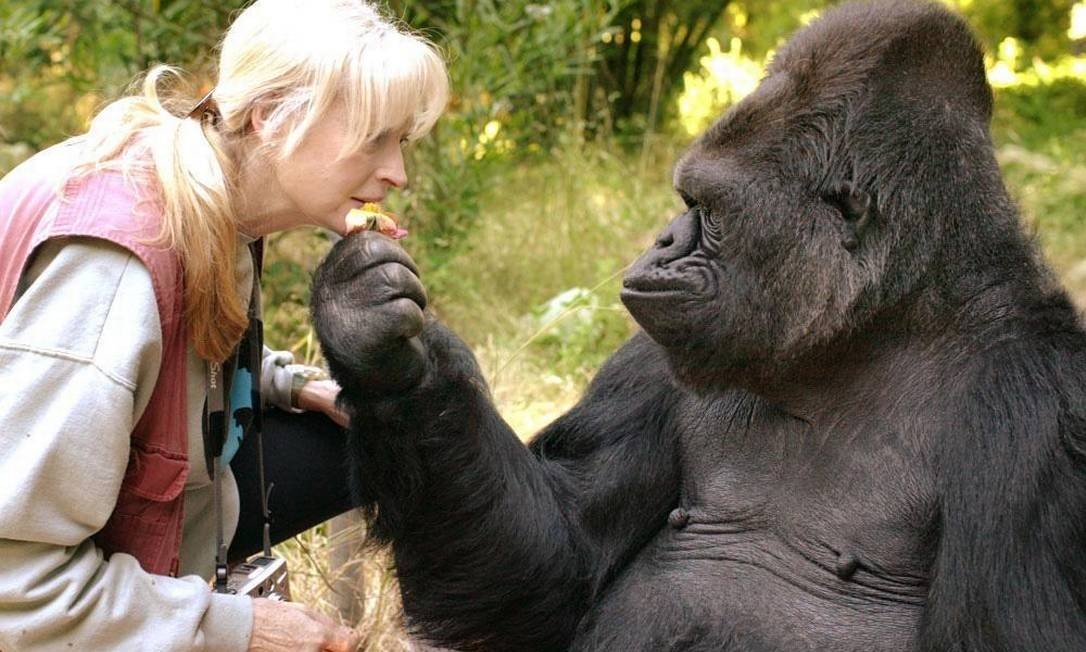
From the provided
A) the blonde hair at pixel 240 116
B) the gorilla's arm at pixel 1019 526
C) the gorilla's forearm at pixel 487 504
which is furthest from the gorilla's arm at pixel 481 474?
the gorilla's arm at pixel 1019 526

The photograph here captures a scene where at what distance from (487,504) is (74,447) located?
943mm

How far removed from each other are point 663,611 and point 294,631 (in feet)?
2.47

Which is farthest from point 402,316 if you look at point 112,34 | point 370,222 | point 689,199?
point 112,34

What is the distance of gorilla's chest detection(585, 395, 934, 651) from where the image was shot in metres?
2.66

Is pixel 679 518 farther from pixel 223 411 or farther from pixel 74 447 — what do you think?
pixel 74 447

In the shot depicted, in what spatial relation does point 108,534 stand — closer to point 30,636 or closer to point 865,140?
point 30,636

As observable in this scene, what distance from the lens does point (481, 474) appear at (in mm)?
2947

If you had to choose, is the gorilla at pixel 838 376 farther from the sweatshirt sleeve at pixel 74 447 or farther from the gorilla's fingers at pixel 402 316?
the sweatshirt sleeve at pixel 74 447

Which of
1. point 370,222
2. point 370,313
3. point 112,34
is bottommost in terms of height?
point 112,34

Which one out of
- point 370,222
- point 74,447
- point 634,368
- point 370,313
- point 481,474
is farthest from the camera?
point 634,368

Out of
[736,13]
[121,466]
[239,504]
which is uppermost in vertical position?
[121,466]

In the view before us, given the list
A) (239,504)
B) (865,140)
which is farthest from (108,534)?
(865,140)

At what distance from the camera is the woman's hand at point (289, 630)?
258cm

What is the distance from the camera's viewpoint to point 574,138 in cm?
763
